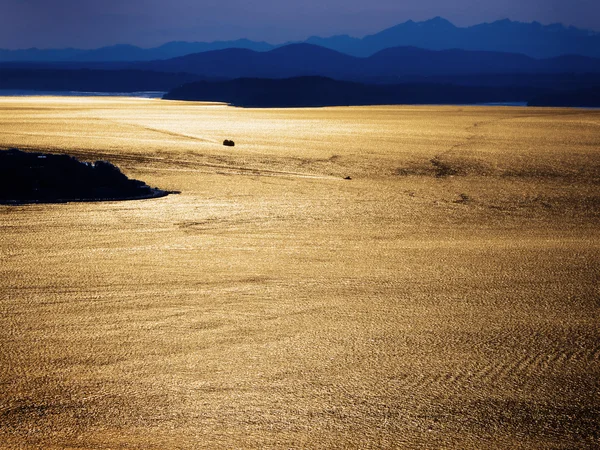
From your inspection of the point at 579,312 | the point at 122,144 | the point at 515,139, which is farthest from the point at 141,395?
the point at 515,139

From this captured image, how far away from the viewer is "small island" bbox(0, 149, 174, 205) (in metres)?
8.38

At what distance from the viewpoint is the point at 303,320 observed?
13.9ft

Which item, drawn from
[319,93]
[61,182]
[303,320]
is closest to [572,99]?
[319,93]

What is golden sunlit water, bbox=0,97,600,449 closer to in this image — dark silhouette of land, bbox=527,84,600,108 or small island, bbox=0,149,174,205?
small island, bbox=0,149,174,205

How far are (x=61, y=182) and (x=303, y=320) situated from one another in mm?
5214

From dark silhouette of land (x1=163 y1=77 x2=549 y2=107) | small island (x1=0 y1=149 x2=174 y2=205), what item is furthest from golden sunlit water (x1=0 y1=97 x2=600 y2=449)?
dark silhouette of land (x1=163 y1=77 x2=549 y2=107)

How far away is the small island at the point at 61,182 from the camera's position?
8.38 m

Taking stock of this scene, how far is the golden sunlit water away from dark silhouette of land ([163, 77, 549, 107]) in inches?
2106

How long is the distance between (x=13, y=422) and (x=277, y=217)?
4.54m

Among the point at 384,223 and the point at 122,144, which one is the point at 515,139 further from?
the point at 384,223

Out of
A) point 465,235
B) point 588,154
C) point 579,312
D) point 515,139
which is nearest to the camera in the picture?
point 579,312

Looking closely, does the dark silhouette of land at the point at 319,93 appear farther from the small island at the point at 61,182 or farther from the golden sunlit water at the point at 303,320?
the golden sunlit water at the point at 303,320

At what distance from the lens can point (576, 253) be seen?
6.06 metres

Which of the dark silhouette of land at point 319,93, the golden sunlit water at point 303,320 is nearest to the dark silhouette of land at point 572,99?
the dark silhouette of land at point 319,93
